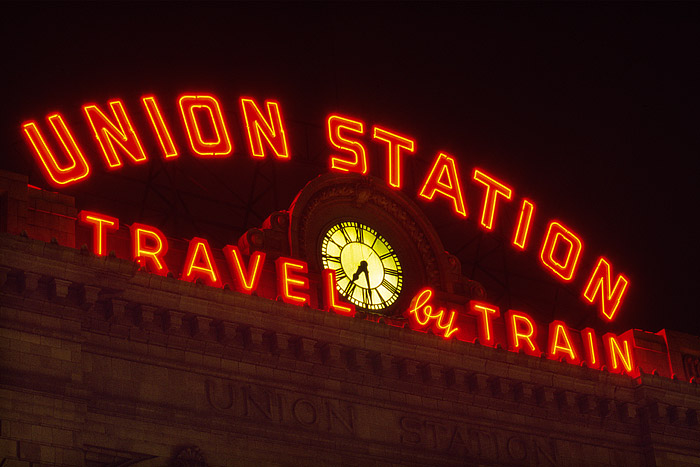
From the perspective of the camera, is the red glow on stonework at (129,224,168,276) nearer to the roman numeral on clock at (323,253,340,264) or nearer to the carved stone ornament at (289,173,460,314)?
the carved stone ornament at (289,173,460,314)

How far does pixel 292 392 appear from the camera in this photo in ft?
92.5

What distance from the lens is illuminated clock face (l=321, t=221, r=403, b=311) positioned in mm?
33562

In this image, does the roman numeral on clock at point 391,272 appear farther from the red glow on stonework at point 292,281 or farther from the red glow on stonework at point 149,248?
the red glow on stonework at point 149,248

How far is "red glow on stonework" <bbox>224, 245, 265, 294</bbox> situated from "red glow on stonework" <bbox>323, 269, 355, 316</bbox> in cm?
210

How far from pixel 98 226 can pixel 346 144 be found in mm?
11240

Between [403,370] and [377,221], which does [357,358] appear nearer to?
[403,370]

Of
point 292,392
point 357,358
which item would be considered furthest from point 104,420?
point 357,358

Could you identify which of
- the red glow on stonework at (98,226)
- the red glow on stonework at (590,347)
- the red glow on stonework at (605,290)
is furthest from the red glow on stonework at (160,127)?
the red glow on stonework at (605,290)

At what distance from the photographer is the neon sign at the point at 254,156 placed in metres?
30.0

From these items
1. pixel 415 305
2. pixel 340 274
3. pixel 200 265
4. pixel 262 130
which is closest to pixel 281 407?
pixel 200 265

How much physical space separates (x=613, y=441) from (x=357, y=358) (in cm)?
953

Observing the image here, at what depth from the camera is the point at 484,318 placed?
33.6 metres

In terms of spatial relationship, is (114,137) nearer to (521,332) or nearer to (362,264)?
(362,264)

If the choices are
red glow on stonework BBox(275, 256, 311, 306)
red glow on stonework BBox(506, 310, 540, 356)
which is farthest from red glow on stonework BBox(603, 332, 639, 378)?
red glow on stonework BBox(275, 256, 311, 306)
